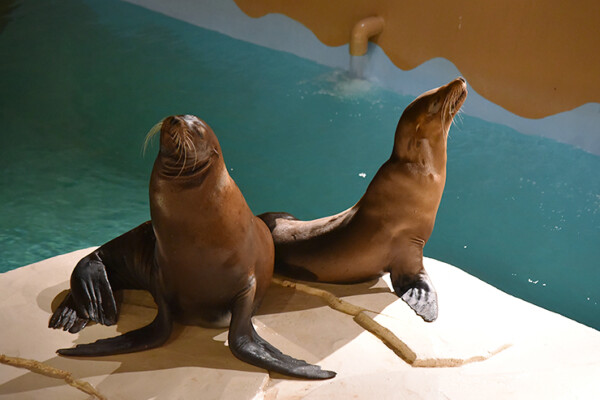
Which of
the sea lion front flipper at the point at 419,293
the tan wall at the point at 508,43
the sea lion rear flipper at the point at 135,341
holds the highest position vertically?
the tan wall at the point at 508,43

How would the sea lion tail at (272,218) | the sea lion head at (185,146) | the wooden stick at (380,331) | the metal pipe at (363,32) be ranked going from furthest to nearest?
the metal pipe at (363,32)
the sea lion tail at (272,218)
the wooden stick at (380,331)
the sea lion head at (185,146)

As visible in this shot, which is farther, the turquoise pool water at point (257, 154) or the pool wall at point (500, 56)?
the pool wall at point (500, 56)

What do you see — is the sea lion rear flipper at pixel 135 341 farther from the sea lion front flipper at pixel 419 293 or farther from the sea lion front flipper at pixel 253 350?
the sea lion front flipper at pixel 419 293

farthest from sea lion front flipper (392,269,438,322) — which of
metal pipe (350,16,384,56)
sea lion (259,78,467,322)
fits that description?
metal pipe (350,16,384,56)

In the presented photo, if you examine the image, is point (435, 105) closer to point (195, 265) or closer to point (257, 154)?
point (195, 265)

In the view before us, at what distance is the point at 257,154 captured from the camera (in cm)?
699

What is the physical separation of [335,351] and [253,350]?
1.35 ft

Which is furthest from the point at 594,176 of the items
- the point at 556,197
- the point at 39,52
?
the point at 39,52

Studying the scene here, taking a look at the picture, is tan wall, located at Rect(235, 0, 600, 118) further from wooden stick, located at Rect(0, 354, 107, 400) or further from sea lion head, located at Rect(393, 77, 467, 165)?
wooden stick, located at Rect(0, 354, 107, 400)

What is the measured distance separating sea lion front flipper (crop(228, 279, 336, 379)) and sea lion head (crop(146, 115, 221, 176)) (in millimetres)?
658

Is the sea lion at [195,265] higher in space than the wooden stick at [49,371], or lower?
higher

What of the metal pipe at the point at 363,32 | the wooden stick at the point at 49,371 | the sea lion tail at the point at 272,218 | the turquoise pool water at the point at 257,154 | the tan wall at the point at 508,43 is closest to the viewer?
the wooden stick at the point at 49,371

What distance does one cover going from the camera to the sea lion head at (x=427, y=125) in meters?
3.59

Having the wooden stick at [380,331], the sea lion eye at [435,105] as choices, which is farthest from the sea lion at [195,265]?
the sea lion eye at [435,105]
